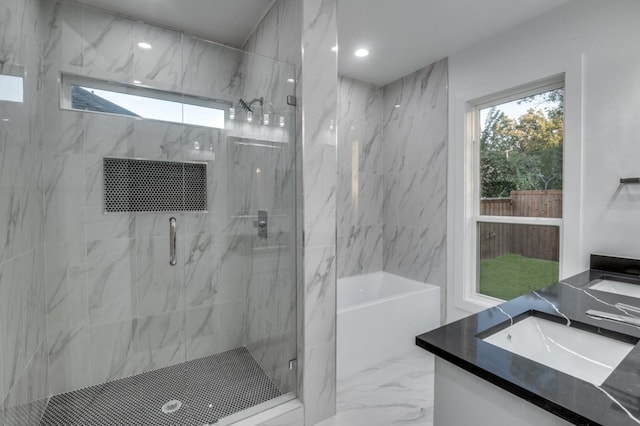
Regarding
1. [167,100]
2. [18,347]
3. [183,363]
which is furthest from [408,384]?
[167,100]

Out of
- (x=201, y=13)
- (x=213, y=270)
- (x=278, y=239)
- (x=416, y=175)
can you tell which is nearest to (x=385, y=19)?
(x=201, y=13)

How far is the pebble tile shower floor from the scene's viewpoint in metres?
1.77

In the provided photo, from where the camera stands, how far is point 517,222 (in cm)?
250

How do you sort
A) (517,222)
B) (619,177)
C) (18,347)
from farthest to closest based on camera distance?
(517,222)
(619,177)
(18,347)

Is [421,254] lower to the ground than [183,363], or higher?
higher

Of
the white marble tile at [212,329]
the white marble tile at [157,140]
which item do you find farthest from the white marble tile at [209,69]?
the white marble tile at [212,329]

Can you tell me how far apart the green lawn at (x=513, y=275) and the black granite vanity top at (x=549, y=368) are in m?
1.10

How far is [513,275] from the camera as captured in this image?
2590mm

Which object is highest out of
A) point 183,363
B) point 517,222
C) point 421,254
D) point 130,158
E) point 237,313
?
point 130,158

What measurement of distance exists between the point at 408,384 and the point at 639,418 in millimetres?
1912

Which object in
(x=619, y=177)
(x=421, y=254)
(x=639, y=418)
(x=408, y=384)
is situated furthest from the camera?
(x=421, y=254)

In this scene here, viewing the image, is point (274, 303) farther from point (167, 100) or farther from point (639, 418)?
point (639, 418)

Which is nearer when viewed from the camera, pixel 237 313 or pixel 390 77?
pixel 237 313

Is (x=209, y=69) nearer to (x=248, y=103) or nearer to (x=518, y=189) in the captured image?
(x=248, y=103)
